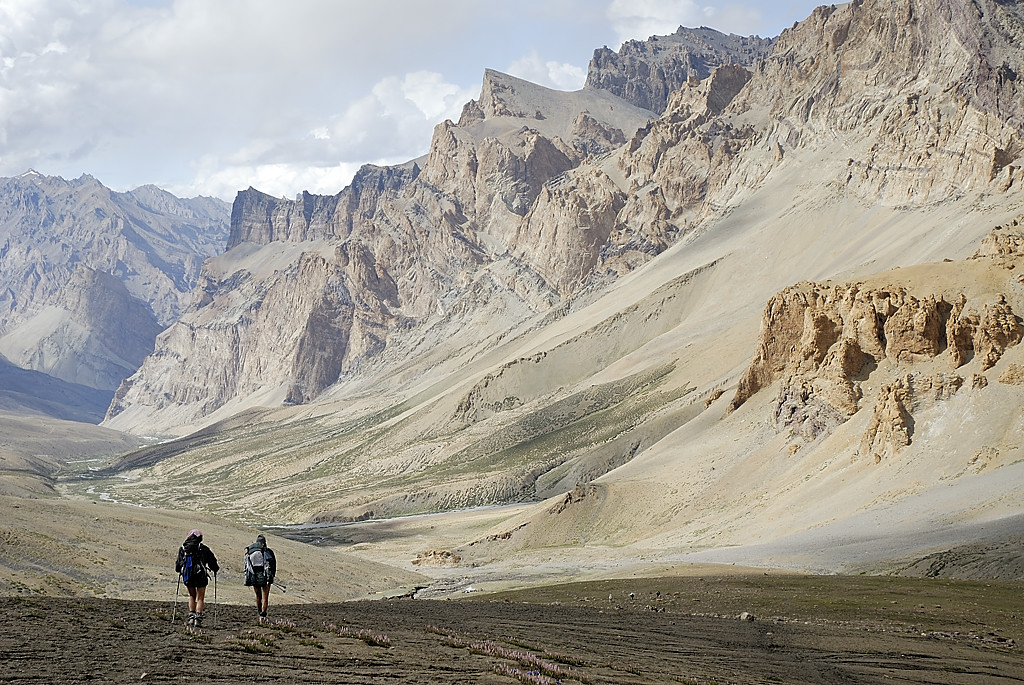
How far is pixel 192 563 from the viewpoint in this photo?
81.3ft

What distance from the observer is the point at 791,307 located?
104188mm

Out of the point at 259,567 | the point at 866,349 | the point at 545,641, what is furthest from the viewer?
the point at 866,349

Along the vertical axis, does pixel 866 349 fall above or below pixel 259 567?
above

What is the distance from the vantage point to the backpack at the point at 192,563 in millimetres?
24734

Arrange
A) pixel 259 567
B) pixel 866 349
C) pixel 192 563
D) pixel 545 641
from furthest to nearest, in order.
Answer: pixel 866 349 → pixel 545 641 → pixel 259 567 → pixel 192 563

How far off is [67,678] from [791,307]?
313ft

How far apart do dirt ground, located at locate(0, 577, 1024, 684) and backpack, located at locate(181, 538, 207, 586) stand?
1235 mm

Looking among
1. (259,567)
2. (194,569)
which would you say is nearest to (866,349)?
(259,567)

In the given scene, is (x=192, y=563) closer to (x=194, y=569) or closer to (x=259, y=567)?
(x=194, y=569)

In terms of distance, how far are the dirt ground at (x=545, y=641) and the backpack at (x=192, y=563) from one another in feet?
4.05

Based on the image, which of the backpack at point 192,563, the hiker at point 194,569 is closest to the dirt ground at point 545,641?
the hiker at point 194,569

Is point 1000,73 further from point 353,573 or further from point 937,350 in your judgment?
point 353,573

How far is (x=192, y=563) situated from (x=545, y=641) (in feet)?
31.7

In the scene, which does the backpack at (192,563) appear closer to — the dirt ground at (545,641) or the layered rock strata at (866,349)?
the dirt ground at (545,641)
